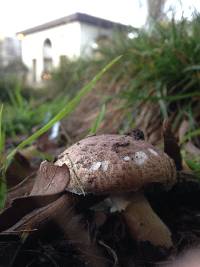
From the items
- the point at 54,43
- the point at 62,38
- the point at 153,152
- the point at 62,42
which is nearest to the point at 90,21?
the point at 62,38

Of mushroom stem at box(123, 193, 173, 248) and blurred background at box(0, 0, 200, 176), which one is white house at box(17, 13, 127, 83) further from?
mushroom stem at box(123, 193, 173, 248)

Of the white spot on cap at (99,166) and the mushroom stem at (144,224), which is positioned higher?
the white spot on cap at (99,166)

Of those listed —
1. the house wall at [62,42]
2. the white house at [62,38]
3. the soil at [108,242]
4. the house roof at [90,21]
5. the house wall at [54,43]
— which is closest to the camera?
the soil at [108,242]

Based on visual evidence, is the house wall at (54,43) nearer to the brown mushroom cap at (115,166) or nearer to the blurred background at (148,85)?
the blurred background at (148,85)

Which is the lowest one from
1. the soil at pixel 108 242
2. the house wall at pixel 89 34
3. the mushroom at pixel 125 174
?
the soil at pixel 108 242

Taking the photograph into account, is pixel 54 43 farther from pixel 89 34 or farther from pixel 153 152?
pixel 153 152

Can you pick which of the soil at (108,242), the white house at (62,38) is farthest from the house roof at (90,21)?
the soil at (108,242)

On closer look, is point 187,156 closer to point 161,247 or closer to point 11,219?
point 161,247

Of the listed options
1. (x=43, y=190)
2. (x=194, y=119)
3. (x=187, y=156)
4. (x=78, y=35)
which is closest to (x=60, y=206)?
(x=43, y=190)
